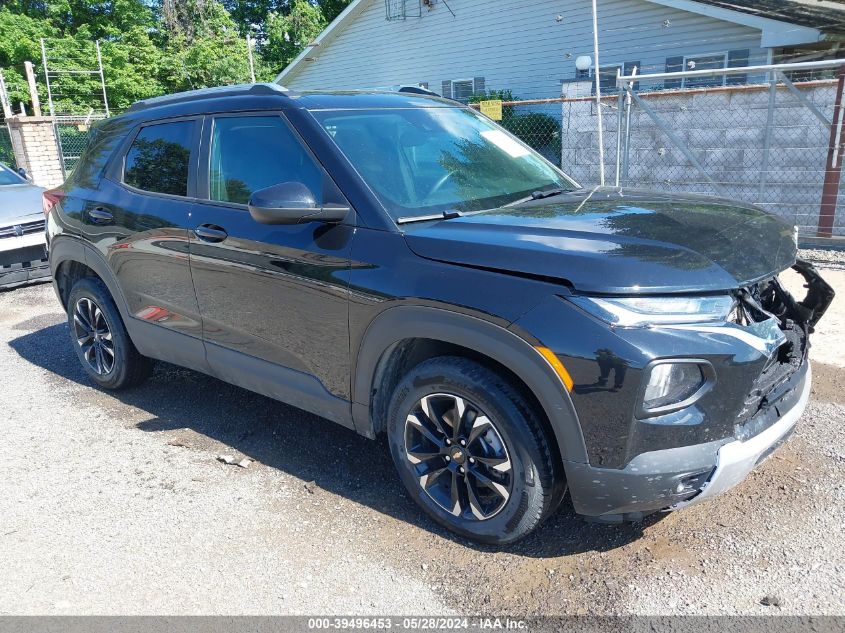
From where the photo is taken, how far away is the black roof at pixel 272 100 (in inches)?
142

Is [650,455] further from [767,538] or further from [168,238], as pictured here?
[168,238]

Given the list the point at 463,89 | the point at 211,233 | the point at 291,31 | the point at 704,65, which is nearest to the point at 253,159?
the point at 211,233

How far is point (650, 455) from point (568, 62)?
15337 millimetres

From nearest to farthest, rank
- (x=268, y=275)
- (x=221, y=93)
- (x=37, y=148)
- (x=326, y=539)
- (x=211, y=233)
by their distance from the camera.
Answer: (x=326, y=539) < (x=268, y=275) < (x=211, y=233) < (x=221, y=93) < (x=37, y=148)

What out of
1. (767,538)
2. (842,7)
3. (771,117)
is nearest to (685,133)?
(771,117)

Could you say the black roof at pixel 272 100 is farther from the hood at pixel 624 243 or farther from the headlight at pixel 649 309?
the headlight at pixel 649 309

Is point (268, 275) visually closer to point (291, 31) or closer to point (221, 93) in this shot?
point (221, 93)

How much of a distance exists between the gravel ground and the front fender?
64cm

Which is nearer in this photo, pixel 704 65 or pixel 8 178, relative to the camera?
pixel 8 178

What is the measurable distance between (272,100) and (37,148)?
15.4 m

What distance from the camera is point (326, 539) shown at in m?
3.15

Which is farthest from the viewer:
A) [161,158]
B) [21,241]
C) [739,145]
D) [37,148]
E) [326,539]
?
[37,148]

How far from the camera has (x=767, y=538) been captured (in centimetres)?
300

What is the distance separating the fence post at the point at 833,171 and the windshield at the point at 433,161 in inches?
239
